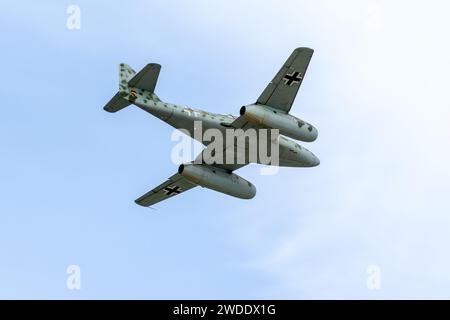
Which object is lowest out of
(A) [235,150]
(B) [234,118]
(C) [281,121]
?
(A) [235,150]

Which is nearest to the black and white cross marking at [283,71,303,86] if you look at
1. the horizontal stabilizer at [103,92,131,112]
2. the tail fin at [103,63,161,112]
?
the tail fin at [103,63,161,112]

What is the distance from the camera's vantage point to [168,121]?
49.4 m

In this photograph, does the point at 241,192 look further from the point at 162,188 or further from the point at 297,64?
the point at 297,64

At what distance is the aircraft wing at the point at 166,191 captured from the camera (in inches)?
2153

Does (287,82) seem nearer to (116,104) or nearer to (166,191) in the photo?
(116,104)

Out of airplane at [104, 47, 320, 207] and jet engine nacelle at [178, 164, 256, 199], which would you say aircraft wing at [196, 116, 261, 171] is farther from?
jet engine nacelle at [178, 164, 256, 199]

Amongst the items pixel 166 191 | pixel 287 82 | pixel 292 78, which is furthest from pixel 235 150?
pixel 292 78

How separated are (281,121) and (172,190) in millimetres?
10598

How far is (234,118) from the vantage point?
165 feet

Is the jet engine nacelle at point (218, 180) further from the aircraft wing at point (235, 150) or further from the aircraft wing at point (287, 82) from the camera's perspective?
the aircraft wing at point (287, 82)

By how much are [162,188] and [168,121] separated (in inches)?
270

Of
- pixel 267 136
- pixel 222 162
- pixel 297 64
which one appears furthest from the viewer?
pixel 222 162
